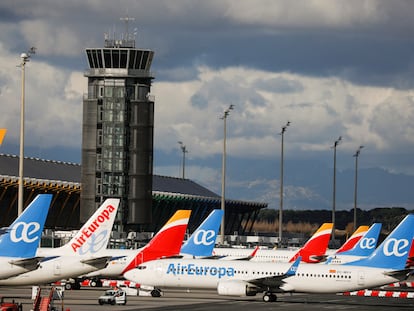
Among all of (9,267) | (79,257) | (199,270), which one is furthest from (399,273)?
(9,267)

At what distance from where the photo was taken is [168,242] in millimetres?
92188

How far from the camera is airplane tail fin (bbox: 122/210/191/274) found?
9112 cm

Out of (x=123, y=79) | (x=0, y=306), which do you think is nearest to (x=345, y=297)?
(x=0, y=306)

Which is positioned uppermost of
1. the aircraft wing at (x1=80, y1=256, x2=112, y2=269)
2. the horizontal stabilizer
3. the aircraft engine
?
the aircraft wing at (x1=80, y1=256, x2=112, y2=269)

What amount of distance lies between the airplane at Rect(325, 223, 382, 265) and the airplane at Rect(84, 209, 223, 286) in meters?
19.6

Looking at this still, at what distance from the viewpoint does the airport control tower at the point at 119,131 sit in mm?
166625

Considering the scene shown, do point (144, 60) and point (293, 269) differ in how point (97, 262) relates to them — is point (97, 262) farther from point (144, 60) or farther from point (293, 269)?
point (144, 60)

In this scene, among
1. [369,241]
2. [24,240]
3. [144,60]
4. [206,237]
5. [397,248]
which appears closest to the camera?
[24,240]

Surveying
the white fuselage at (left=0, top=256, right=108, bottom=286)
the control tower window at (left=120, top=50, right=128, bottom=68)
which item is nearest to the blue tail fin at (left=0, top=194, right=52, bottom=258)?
the white fuselage at (left=0, top=256, right=108, bottom=286)

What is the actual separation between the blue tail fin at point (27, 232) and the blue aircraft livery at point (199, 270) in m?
22.8

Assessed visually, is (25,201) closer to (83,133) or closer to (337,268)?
(83,133)

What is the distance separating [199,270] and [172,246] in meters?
6.62

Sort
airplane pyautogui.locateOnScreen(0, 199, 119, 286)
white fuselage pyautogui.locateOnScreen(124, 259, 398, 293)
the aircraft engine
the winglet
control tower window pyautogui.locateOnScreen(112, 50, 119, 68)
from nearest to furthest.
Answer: airplane pyautogui.locateOnScreen(0, 199, 119, 286)
the winglet
the aircraft engine
white fuselage pyautogui.locateOnScreen(124, 259, 398, 293)
control tower window pyautogui.locateOnScreen(112, 50, 119, 68)

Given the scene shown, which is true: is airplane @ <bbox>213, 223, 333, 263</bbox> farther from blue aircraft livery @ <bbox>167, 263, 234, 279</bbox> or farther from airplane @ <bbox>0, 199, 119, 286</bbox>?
airplane @ <bbox>0, 199, 119, 286</bbox>
